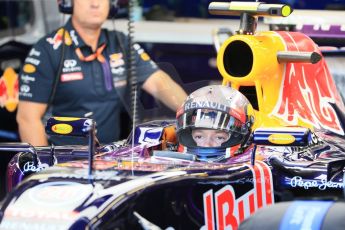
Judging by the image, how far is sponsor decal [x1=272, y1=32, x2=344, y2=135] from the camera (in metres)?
→ 8.55

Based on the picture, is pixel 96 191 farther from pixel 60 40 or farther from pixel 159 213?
pixel 60 40

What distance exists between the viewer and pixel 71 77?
10.3m

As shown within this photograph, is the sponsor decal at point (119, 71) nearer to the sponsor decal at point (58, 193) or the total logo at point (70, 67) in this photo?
the total logo at point (70, 67)

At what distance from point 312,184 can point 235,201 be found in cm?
48

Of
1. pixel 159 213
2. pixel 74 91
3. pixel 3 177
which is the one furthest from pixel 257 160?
pixel 3 177

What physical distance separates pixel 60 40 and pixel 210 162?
10.5 ft

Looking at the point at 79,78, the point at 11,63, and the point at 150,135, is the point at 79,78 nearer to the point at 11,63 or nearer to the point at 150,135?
the point at 11,63

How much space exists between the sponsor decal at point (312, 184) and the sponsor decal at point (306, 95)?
1.18 metres

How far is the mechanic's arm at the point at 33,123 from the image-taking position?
1032 cm

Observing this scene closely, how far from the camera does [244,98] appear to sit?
7996 mm

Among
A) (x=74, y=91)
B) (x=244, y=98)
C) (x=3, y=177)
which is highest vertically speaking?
(x=244, y=98)

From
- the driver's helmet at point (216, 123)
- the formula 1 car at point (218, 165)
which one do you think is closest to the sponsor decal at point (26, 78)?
the formula 1 car at point (218, 165)

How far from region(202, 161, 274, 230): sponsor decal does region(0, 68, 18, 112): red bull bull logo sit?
4062mm

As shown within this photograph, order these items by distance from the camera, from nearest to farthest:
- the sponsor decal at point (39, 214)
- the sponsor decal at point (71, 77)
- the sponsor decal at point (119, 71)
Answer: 1. the sponsor decal at point (39, 214)
2. the sponsor decal at point (71, 77)
3. the sponsor decal at point (119, 71)
